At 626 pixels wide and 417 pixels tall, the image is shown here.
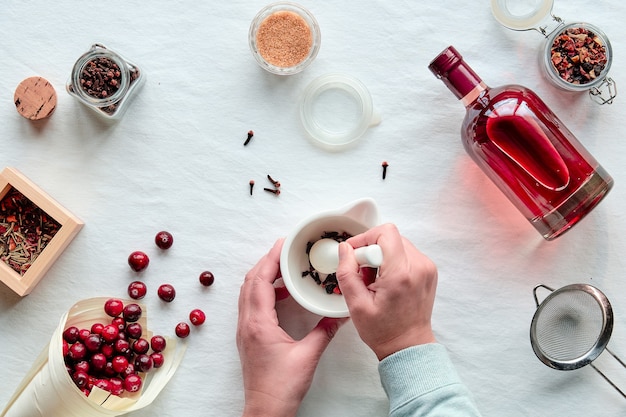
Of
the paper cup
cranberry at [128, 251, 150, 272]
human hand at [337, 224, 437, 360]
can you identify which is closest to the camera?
human hand at [337, 224, 437, 360]

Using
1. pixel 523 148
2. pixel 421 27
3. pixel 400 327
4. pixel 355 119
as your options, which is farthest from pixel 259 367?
pixel 421 27

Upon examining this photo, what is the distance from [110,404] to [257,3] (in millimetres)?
814

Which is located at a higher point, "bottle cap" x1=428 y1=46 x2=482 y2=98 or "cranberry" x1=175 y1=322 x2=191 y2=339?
"bottle cap" x1=428 y1=46 x2=482 y2=98

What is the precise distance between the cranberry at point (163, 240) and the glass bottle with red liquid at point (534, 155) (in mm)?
601

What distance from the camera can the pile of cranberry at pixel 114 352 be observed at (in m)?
1.20

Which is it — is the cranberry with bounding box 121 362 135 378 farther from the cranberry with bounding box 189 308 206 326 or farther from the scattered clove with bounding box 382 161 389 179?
the scattered clove with bounding box 382 161 389 179

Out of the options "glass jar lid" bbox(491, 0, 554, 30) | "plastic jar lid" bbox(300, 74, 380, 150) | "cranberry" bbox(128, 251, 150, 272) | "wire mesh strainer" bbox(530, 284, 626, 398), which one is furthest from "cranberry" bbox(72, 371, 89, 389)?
"glass jar lid" bbox(491, 0, 554, 30)

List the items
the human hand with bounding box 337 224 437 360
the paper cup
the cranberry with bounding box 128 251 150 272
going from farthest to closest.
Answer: the cranberry with bounding box 128 251 150 272 < the paper cup < the human hand with bounding box 337 224 437 360

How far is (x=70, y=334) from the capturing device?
120 centimetres

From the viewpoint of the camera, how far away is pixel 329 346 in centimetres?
124

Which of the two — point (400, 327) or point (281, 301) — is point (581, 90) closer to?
point (400, 327)

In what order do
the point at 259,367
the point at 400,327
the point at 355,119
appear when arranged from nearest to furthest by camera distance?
the point at 400,327 < the point at 259,367 < the point at 355,119

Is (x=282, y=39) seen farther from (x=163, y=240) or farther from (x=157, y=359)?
(x=157, y=359)

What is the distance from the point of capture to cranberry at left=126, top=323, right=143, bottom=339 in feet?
4.01
